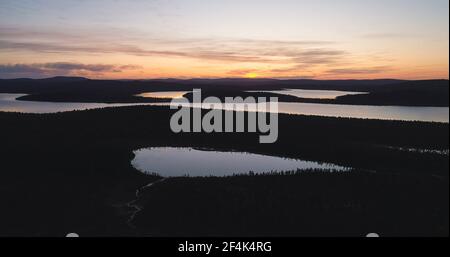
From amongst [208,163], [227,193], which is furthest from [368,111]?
[227,193]

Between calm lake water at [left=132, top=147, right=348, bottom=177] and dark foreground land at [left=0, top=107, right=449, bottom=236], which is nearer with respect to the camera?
dark foreground land at [left=0, top=107, right=449, bottom=236]

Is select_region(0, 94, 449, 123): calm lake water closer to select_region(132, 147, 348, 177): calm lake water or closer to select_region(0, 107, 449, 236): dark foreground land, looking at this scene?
select_region(0, 107, 449, 236): dark foreground land

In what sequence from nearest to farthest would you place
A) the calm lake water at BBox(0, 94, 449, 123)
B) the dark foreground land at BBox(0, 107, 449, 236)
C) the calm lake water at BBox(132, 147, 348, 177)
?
1. the dark foreground land at BBox(0, 107, 449, 236)
2. the calm lake water at BBox(132, 147, 348, 177)
3. the calm lake water at BBox(0, 94, 449, 123)

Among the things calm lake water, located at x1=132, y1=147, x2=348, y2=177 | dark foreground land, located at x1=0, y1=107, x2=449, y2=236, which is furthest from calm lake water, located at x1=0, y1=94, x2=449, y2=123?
calm lake water, located at x1=132, y1=147, x2=348, y2=177

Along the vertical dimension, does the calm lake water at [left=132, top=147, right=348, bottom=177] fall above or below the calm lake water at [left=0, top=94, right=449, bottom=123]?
below

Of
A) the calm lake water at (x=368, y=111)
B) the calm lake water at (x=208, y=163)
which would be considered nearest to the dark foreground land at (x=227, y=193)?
the calm lake water at (x=208, y=163)

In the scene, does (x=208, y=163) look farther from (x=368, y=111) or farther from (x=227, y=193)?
(x=368, y=111)
